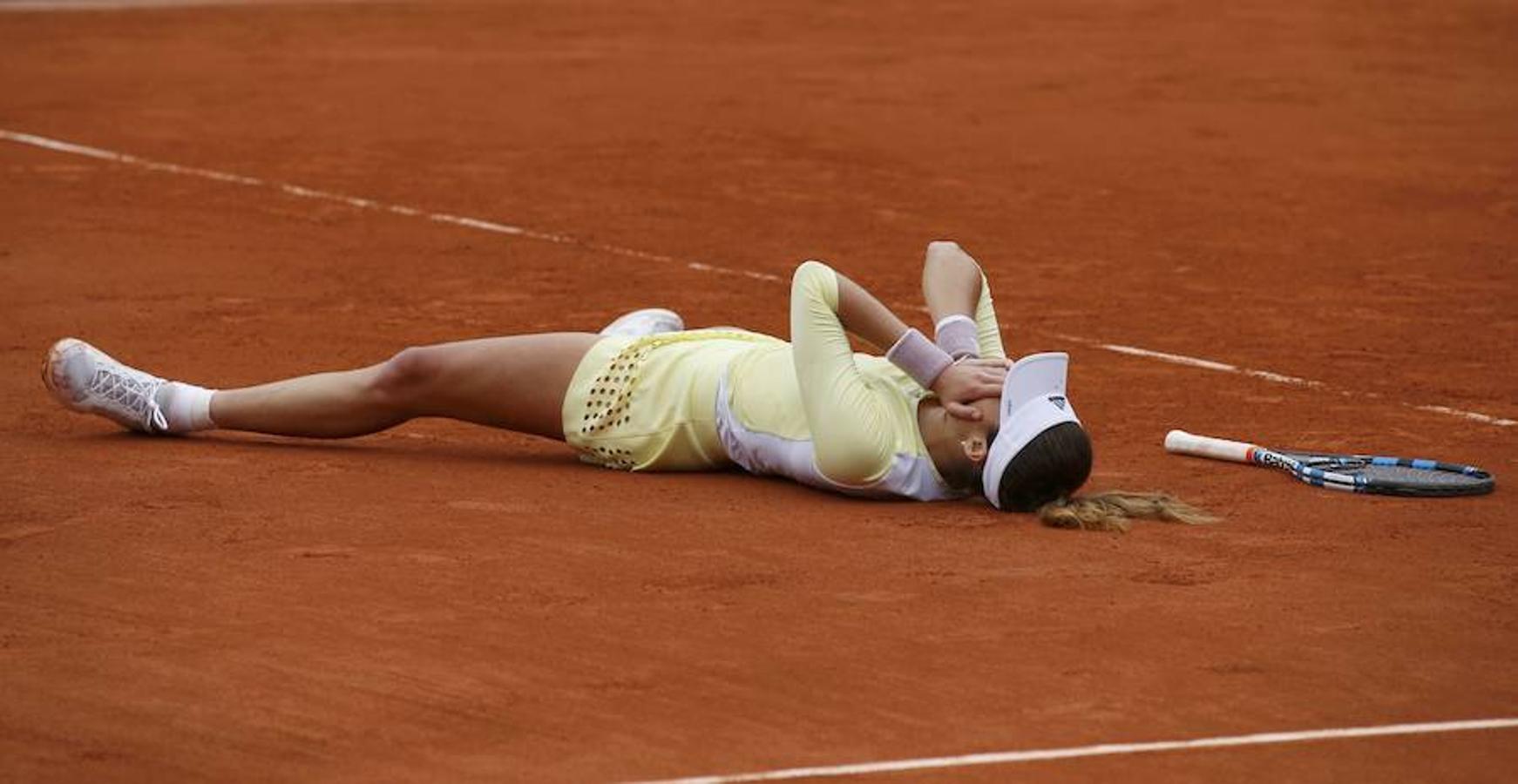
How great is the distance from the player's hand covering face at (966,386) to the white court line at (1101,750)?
186 centimetres

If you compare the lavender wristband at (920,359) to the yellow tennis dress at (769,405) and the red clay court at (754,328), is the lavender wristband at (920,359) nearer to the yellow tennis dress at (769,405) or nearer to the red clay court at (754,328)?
the yellow tennis dress at (769,405)

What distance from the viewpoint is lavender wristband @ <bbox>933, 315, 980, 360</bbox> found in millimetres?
7715

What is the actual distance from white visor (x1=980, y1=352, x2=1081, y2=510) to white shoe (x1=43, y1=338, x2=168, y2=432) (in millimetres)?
2822

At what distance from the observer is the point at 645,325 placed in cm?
851

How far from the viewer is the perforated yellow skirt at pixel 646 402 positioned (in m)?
7.95

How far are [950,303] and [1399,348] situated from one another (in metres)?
3.42

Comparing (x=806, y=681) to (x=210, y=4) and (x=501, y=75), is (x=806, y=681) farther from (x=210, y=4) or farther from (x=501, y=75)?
(x=210, y=4)

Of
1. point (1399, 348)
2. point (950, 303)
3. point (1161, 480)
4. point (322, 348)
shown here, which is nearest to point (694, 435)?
point (950, 303)

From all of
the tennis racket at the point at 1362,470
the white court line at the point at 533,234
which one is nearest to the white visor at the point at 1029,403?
the tennis racket at the point at 1362,470

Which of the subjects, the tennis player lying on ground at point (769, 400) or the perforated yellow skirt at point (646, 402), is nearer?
the tennis player lying on ground at point (769, 400)

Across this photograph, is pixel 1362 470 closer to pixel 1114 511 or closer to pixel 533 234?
pixel 1114 511

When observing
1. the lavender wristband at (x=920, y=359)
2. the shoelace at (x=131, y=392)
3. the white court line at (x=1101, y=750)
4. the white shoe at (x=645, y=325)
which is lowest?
the white court line at (x=1101, y=750)

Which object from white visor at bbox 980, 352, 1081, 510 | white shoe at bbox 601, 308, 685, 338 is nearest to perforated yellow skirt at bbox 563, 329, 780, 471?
white shoe at bbox 601, 308, 685, 338

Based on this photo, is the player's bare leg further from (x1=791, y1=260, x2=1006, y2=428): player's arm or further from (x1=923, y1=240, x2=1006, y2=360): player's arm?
(x1=923, y1=240, x2=1006, y2=360): player's arm
